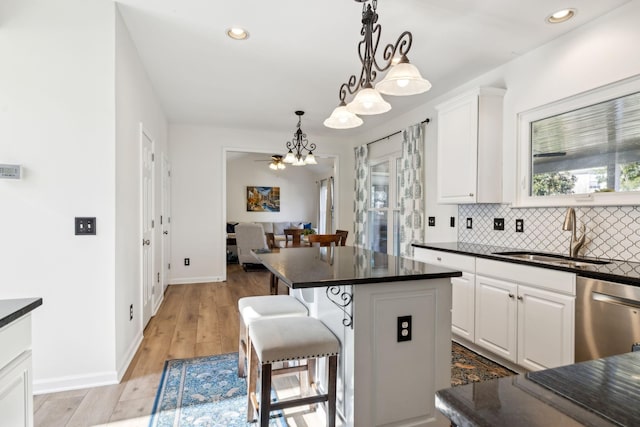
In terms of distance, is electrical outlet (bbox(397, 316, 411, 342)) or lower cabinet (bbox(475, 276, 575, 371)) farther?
lower cabinet (bbox(475, 276, 575, 371))

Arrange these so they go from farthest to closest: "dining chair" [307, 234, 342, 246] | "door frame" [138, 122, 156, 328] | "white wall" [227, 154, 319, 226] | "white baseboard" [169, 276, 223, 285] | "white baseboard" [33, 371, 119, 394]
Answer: "white wall" [227, 154, 319, 226], "white baseboard" [169, 276, 223, 285], "dining chair" [307, 234, 342, 246], "door frame" [138, 122, 156, 328], "white baseboard" [33, 371, 119, 394]

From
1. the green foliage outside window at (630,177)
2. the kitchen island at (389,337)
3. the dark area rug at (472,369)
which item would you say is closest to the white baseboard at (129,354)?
the kitchen island at (389,337)

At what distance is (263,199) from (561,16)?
8.55 metres

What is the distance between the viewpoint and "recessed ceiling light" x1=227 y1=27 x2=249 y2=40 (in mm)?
2537

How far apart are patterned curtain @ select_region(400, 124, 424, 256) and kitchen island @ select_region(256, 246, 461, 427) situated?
2.46 meters

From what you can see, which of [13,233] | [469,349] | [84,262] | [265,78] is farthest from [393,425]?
[265,78]

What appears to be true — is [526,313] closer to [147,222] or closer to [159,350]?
[159,350]

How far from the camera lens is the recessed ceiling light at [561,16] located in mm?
2258

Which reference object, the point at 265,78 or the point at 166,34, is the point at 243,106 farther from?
the point at 166,34

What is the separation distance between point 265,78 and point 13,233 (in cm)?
248

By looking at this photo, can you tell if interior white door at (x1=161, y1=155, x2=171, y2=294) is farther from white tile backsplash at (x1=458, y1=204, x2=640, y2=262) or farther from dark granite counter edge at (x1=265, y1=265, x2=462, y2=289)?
white tile backsplash at (x1=458, y1=204, x2=640, y2=262)

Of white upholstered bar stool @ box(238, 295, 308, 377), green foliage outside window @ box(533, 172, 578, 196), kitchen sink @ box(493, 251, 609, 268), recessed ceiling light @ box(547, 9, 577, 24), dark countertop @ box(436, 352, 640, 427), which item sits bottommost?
white upholstered bar stool @ box(238, 295, 308, 377)

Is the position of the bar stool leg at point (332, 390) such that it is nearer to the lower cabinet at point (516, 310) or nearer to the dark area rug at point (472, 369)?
the dark area rug at point (472, 369)

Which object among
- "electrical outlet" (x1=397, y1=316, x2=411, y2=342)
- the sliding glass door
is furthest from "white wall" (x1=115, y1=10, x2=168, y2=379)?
the sliding glass door
